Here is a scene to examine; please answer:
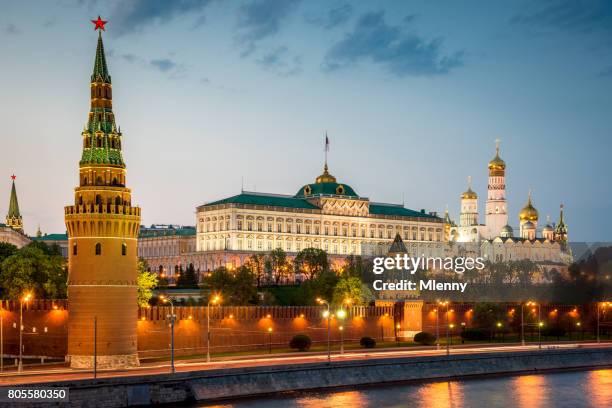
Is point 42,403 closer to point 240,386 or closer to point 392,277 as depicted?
point 240,386

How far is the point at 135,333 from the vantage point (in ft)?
283

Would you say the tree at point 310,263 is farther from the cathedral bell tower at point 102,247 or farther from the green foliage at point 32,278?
the cathedral bell tower at point 102,247

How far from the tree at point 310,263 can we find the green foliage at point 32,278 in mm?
75336

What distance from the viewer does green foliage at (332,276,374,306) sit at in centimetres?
13788

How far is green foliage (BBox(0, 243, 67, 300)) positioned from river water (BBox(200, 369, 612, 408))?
141ft

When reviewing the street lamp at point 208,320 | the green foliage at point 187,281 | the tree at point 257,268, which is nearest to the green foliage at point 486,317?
the street lamp at point 208,320

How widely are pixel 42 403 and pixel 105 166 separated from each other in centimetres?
2627

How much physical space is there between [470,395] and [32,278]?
51150 millimetres

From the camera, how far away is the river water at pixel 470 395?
76.2m

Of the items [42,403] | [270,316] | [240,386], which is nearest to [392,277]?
[270,316]

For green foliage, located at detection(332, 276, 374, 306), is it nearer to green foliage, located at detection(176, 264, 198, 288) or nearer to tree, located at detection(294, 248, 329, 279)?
green foliage, located at detection(176, 264, 198, 288)

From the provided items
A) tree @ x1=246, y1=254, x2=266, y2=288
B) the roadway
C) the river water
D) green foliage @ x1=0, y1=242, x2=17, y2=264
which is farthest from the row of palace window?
tree @ x1=246, y1=254, x2=266, y2=288

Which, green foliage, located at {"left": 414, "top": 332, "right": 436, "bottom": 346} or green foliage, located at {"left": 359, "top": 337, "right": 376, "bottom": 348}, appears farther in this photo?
green foliage, located at {"left": 414, "top": 332, "right": 436, "bottom": 346}

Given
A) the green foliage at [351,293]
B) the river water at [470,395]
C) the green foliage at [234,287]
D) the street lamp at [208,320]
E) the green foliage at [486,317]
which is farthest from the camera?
the green foliage at [234,287]
